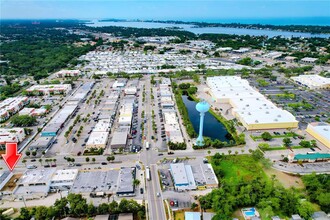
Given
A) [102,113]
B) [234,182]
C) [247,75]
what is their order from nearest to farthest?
[234,182]
[102,113]
[247,75]

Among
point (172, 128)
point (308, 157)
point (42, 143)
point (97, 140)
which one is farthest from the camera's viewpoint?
point (172, 128)

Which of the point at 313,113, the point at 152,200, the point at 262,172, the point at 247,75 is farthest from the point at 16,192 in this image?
the point at 247,75

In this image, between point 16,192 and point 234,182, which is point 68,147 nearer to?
point 16,192

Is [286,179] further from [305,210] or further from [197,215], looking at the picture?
[197,215]

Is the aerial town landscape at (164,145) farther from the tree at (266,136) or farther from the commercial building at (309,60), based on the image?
the commercial building at (309,60)

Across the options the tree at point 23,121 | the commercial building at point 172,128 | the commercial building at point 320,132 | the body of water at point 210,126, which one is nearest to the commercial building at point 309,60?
the commercial building at point 320,132

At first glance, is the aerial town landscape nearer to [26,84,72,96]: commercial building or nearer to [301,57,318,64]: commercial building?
[26,84,72,96]: commercial building

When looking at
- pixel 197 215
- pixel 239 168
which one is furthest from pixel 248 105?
pixel 197 215
